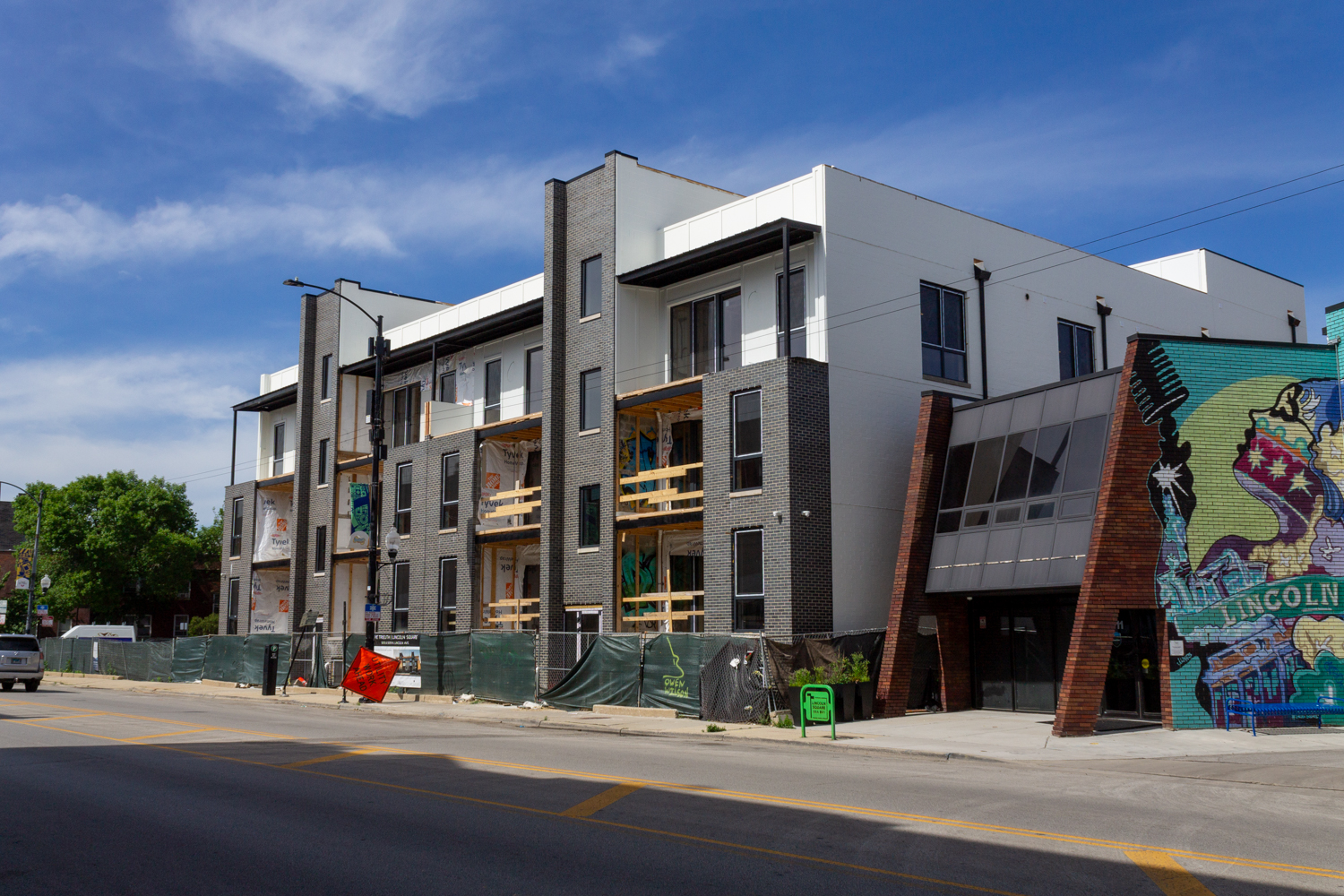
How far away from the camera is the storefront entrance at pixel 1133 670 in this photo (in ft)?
71.2

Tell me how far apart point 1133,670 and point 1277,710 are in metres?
2.68

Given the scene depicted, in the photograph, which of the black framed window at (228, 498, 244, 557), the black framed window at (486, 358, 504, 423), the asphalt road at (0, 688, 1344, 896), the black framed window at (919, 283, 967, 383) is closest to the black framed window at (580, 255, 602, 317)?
the black framed window at (486, 358, 504, 423)

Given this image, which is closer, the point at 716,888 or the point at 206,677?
the point at 716,888

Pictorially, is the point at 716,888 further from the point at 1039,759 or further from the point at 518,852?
the point at 1039,759

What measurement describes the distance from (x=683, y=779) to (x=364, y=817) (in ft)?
13.8

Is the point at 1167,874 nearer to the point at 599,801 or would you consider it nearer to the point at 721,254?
the point at 599,801

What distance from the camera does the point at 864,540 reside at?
26328 mm

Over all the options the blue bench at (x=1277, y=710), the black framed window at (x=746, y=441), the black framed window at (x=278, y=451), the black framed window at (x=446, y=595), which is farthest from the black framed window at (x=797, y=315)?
the black framed window at (x=278, y=451)

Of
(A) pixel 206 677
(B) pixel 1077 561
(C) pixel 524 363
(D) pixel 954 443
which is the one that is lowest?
(A) pixel 206 677

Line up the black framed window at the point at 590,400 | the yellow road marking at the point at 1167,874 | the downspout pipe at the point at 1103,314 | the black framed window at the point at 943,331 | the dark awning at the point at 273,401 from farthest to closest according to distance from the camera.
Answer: the dark awning at the point at 273,401 < the downspout pipe at the point at 1103,314 < the black framed window at the point at 590,400 < the black framed window at the point at 943,331 < the yellow road marking at the point at 1167,874

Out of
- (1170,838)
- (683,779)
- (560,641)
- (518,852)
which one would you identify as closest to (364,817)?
(518,852)

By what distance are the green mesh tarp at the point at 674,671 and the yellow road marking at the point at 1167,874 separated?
15.3 metres

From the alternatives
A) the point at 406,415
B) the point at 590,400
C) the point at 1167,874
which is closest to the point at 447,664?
the point at 590,400

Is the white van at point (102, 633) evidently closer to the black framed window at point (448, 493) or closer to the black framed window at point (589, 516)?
the black framed window at point (448, 493)
